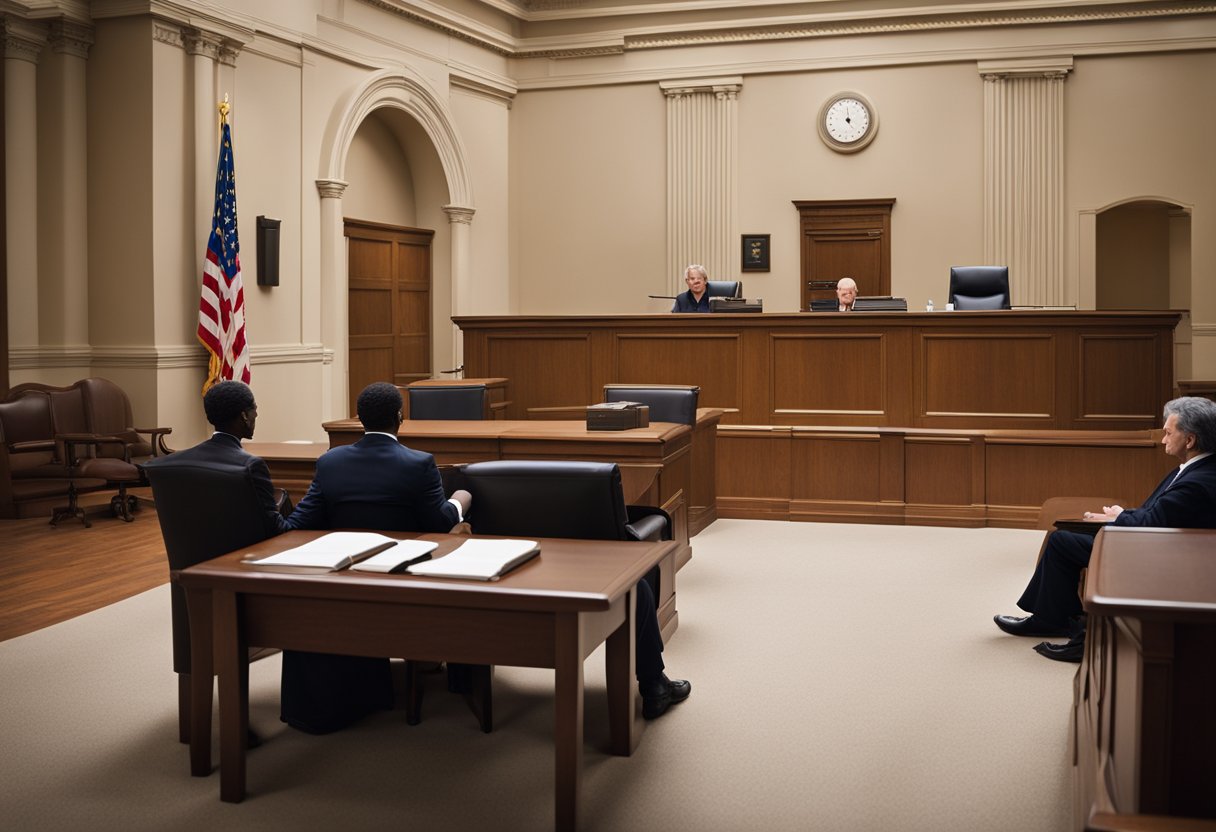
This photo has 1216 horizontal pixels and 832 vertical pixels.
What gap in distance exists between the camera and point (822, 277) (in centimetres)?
1288

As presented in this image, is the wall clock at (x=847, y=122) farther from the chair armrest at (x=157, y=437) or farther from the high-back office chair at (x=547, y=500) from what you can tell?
the high-back office chair at (x=547, y=500)

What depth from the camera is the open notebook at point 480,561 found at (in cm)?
306

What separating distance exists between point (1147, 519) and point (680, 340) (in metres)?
4.61

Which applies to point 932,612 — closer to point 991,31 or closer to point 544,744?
point 544,744

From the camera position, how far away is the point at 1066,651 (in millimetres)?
4758

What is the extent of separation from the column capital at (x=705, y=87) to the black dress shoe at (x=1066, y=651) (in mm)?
9346

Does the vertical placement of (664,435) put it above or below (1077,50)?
below

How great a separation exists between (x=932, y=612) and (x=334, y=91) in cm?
773

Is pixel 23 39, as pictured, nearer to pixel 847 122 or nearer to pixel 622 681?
pixel 622 681

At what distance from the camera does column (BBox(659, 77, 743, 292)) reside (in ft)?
42.8

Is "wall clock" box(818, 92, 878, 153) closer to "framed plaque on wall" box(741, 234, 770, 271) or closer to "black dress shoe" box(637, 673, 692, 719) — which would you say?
"framed plaque on wall" box(741, 234, 770, 271)

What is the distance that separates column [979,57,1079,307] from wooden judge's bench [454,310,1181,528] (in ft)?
15.4

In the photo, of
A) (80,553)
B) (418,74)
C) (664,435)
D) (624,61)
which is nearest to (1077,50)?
(624,61)

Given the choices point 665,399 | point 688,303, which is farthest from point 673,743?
point 688,303
